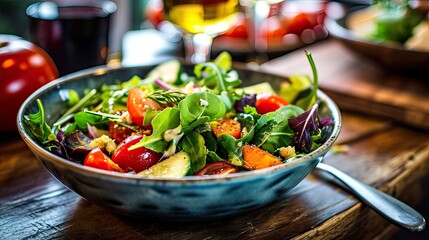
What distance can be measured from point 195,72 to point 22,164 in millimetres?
452

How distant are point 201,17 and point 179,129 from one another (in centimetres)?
70

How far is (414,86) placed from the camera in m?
1.72

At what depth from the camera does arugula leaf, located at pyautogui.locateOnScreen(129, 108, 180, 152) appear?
0.93m

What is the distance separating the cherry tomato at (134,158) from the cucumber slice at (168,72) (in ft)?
1.25

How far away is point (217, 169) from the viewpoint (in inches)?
37.1

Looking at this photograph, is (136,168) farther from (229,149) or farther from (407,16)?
(407,16)

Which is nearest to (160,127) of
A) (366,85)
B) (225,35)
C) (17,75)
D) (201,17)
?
(17,75)

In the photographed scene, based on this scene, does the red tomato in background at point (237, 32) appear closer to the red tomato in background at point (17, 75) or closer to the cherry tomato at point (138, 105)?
the red tomato in background at point (17, 75)

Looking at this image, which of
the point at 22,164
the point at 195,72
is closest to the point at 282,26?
the point at 195,72

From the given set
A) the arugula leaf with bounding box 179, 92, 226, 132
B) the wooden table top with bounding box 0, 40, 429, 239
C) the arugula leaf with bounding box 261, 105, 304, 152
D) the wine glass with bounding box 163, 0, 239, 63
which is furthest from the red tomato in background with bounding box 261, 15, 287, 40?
the arugula leaf with bounding box 179, 92, 226, 132

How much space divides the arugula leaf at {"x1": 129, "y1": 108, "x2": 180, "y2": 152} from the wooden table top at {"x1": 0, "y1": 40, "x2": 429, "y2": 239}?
0.48 ft

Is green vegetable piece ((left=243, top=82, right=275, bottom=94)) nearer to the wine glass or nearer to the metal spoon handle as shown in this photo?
the metal spoon handle

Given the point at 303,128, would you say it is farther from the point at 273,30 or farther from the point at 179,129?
the point at 273,30

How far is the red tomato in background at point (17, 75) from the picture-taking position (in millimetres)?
1314
